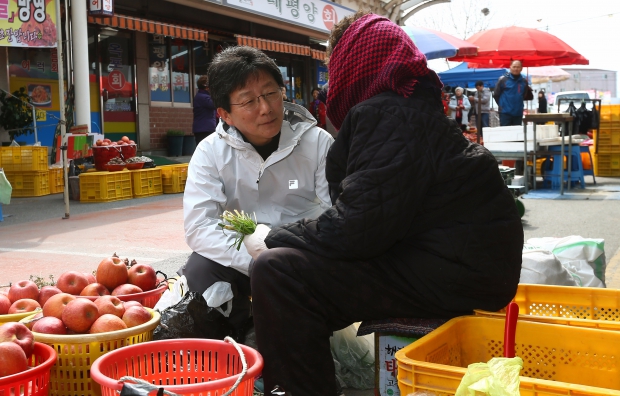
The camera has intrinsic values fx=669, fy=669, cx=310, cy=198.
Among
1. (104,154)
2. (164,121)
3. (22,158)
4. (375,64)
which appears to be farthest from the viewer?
(164,121)

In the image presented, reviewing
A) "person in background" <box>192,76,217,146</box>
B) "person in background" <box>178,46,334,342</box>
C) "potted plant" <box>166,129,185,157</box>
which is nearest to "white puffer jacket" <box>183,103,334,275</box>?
"person in background" <box>178,46,334,342</box>

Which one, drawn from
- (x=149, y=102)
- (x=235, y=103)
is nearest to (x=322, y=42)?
(x=149, y=102)

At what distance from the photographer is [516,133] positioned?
11391mm

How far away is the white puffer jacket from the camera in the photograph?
3311mm

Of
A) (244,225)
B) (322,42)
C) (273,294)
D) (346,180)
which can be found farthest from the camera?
(322,42)

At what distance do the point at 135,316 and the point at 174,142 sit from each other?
14.1 meters

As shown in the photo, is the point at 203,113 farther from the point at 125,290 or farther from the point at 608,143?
the point at 125,290

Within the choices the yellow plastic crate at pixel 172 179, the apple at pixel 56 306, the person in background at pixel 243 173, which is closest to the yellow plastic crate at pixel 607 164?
the yellow plastic crate at pixel 172 179

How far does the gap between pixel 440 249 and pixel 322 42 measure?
2092cm

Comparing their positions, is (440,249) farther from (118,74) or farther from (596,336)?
(118,74)

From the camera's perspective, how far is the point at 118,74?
15.3 metres

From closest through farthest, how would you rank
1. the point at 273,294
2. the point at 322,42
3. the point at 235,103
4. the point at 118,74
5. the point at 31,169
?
the point at 273,294 < the point at 235,103 < the point at 31,169 < the point at 118,74 < the point at 322,42

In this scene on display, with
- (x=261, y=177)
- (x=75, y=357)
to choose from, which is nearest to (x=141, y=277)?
(x=261, y=177)

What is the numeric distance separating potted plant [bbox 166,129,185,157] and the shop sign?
3378mm
